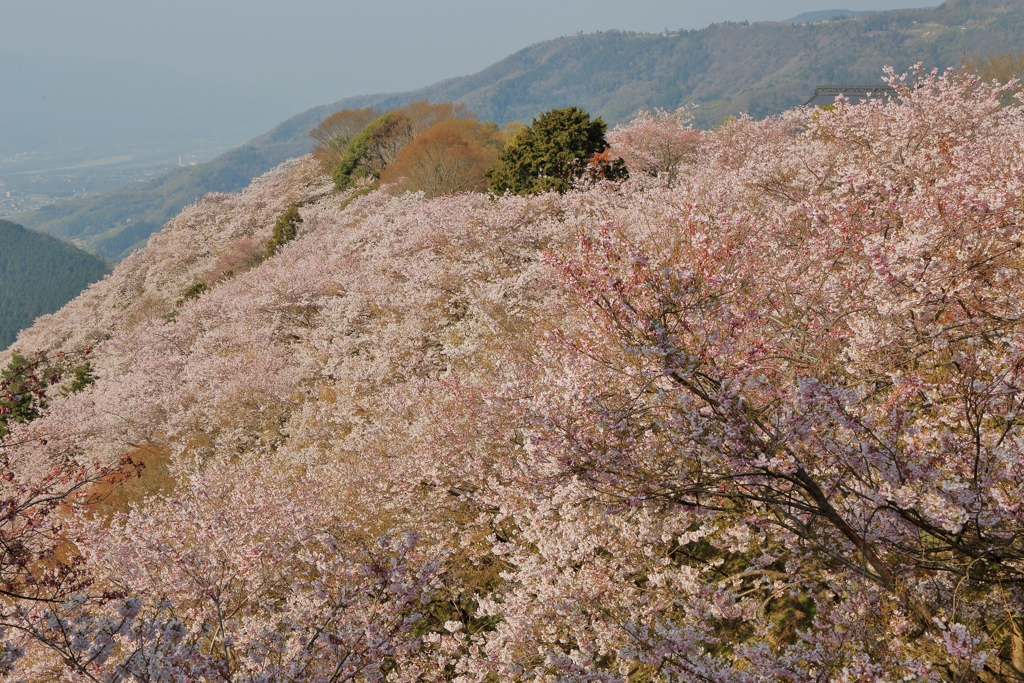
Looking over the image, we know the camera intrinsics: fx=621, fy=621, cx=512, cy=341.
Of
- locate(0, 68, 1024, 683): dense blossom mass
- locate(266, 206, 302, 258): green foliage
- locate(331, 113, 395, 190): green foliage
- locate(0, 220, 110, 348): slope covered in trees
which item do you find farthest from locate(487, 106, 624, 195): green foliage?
locate(0, 220, 110, 348): slope covered in trees

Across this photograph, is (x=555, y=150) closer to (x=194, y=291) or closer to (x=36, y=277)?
(x=194, y=291)

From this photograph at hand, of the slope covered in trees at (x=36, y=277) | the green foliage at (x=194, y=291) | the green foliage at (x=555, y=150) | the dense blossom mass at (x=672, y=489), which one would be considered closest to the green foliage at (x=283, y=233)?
the green foliage at (x=194, y=291)

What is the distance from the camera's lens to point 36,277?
614ft

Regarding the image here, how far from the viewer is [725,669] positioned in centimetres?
500

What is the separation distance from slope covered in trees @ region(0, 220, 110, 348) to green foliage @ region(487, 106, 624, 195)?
621ft

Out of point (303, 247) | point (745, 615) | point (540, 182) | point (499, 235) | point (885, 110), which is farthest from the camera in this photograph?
point (303, 247)

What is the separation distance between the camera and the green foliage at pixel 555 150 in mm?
27500

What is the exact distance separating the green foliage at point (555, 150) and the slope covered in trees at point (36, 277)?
189 metres

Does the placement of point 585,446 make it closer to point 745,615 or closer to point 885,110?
point 745,615

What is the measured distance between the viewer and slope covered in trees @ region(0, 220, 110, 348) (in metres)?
175

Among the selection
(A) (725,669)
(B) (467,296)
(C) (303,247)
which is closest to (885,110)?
(B) (467,296)

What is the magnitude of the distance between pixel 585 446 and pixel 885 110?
15.3m

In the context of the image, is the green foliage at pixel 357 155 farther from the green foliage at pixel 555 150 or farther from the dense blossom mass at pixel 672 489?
the dense blossom mass at pixel 672 489

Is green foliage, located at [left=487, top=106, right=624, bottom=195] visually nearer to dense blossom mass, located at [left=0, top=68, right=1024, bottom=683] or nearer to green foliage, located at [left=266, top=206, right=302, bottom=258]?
dense blossom mass, located at [left=0, top=68, right=1024, bottom=683]
